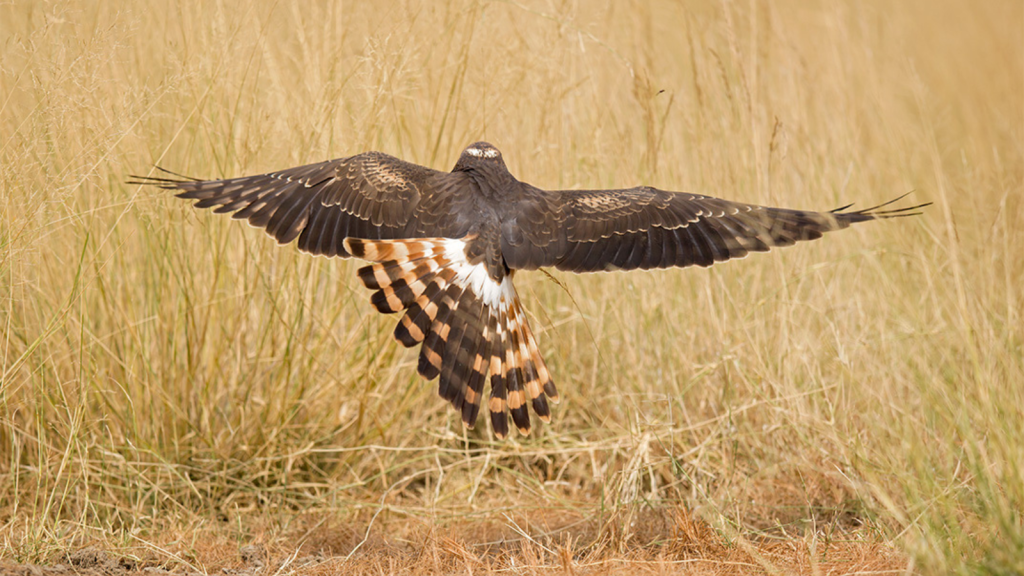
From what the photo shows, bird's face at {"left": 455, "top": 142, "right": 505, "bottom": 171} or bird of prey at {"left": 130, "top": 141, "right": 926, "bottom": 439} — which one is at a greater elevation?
bird's face at {"left": 455, "top": 142, "right": 505, "bottom": 171}

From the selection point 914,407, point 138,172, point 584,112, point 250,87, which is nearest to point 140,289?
point 138,172

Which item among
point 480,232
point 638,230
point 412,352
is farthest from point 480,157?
point 412,352

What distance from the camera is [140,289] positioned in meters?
4.00

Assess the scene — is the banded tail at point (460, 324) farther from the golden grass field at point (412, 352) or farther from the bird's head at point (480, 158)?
the bird's head at point (480, 158)

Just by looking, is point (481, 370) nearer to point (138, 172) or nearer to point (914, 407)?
point (138, 172)

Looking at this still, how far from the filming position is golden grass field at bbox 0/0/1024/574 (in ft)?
11.0

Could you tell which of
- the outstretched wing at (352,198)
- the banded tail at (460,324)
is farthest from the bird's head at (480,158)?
the banded tail at (460,324)

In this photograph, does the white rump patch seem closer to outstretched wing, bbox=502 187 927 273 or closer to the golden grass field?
outstretched wing, bbox=502 187 927 273

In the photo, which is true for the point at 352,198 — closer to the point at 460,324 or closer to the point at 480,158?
the point at 480,158

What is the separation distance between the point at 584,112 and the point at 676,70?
5.09ft

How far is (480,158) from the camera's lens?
3939 mm

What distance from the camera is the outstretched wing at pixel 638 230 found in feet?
12.3

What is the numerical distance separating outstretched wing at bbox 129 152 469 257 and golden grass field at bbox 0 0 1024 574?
373mm

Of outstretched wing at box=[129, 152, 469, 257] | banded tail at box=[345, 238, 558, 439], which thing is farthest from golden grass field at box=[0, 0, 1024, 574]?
outstretched wing at box=[129, 152, 469, 257]
